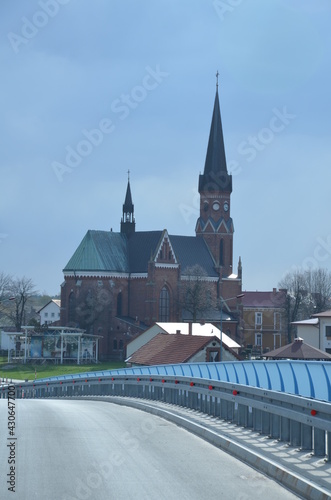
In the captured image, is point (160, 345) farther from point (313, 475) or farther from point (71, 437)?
point (313, 475)

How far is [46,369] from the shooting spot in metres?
93.6

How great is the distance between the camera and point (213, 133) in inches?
4756

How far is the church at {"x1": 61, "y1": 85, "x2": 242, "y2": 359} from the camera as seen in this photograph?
365ft

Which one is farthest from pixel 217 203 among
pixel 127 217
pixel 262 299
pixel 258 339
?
pixel 262 299

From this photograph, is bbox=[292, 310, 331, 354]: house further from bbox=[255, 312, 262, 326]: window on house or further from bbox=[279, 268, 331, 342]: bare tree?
bbox=[255, 312, 262, 326]: window on house

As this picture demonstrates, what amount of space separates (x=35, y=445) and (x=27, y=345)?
89.1 metres

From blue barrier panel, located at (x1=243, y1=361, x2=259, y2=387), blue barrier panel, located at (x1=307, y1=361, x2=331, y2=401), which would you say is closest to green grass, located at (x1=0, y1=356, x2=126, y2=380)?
blue barrier panel, located at (x1=243, y1=361, x2=259, y2=387)

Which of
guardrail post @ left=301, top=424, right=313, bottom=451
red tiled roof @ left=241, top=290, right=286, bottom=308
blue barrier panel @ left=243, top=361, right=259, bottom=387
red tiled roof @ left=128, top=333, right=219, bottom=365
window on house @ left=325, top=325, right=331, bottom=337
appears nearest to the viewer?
guardrail post @ left=301, top=424, right=313, bottom=451

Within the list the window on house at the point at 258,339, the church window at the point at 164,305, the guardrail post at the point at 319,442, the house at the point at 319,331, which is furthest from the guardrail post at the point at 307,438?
the window on house at the point at 258,339

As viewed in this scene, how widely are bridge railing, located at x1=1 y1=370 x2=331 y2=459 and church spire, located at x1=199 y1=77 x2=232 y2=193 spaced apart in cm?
9275

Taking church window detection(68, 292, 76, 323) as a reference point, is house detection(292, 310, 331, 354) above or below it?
below

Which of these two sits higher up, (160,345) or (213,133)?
(213,133)

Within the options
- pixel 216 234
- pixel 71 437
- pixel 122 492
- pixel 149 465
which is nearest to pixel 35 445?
pixel 71 437

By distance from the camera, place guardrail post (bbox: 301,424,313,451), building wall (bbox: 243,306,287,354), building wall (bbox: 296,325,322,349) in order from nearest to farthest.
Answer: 1. guardrail post (bbox: 301,424,313,451)
2. building wall (bbox: 296,325,322,349)
3. building wall (bbox: 243,306,287,354)
